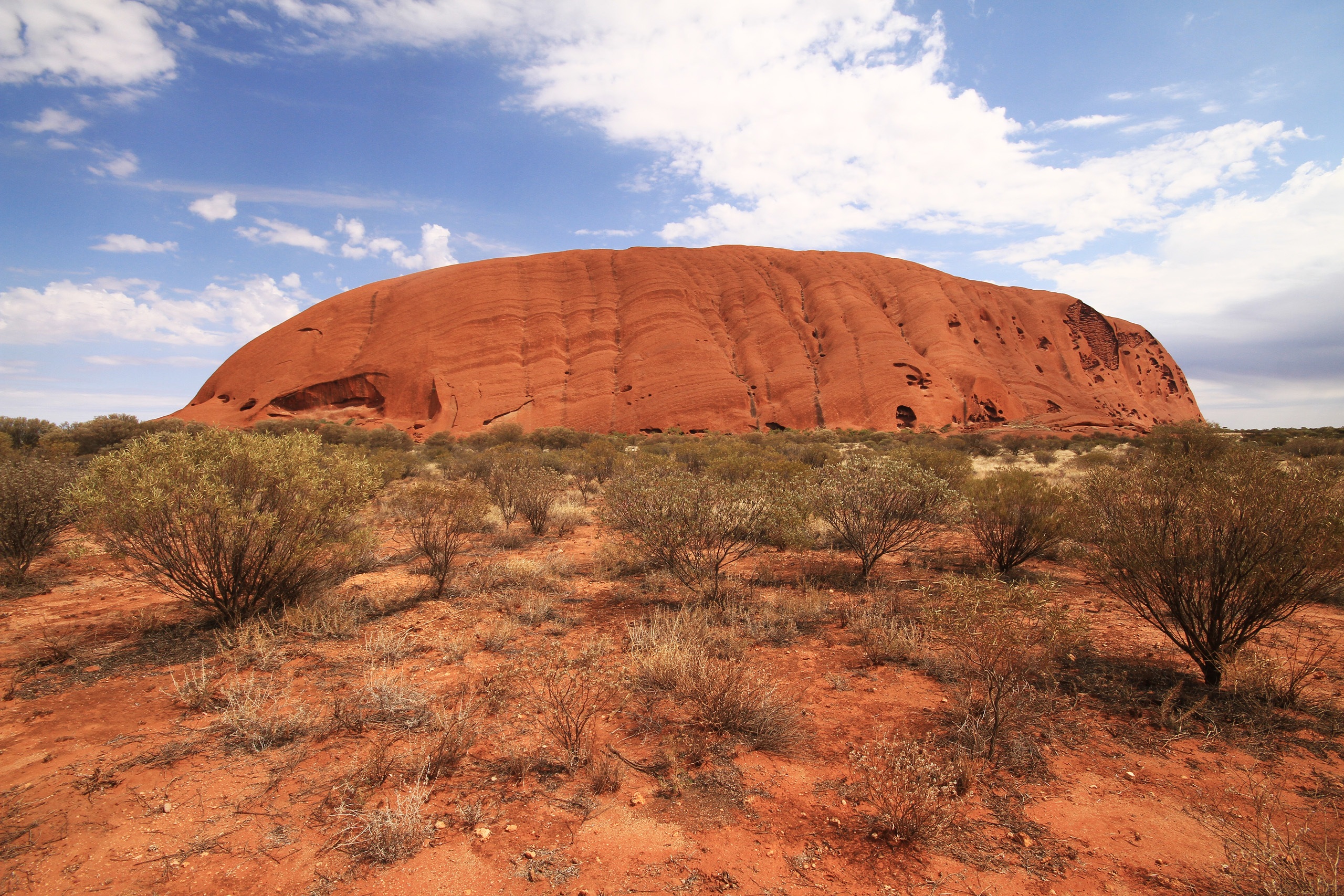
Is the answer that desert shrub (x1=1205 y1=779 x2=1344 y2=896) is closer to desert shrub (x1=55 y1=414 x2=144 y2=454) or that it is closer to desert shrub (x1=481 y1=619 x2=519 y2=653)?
desert shrub (x1=481 y1=619 x2=519 y2=653)

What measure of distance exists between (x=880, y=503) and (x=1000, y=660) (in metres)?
3.46

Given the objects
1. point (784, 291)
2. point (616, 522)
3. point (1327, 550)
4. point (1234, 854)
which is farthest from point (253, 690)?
point (784, 291)

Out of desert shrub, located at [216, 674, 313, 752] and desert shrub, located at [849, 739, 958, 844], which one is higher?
desert shrub, located at [216, 674, 313, 752]

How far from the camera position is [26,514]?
7781mm

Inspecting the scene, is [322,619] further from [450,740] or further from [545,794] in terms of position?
[545,794]

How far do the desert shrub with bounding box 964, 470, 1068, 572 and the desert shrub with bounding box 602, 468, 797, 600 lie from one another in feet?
10.5

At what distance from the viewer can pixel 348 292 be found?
160ft

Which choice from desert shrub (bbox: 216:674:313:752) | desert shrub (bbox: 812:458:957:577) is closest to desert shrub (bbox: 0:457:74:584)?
desert shrub (bbox: 216:674:313:752)

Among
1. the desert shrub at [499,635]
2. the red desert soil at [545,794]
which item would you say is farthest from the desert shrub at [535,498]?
the red desert soil at [545,794]

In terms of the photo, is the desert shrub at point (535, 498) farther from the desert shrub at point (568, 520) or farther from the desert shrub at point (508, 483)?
the desert shrub at point (568, 520)

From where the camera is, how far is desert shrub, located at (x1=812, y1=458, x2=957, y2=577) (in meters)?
7.47

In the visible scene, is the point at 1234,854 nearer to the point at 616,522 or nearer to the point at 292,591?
the point at 616,522

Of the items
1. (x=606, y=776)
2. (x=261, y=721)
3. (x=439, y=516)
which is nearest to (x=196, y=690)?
(x=261, y=721)

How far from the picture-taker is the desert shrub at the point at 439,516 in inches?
291
